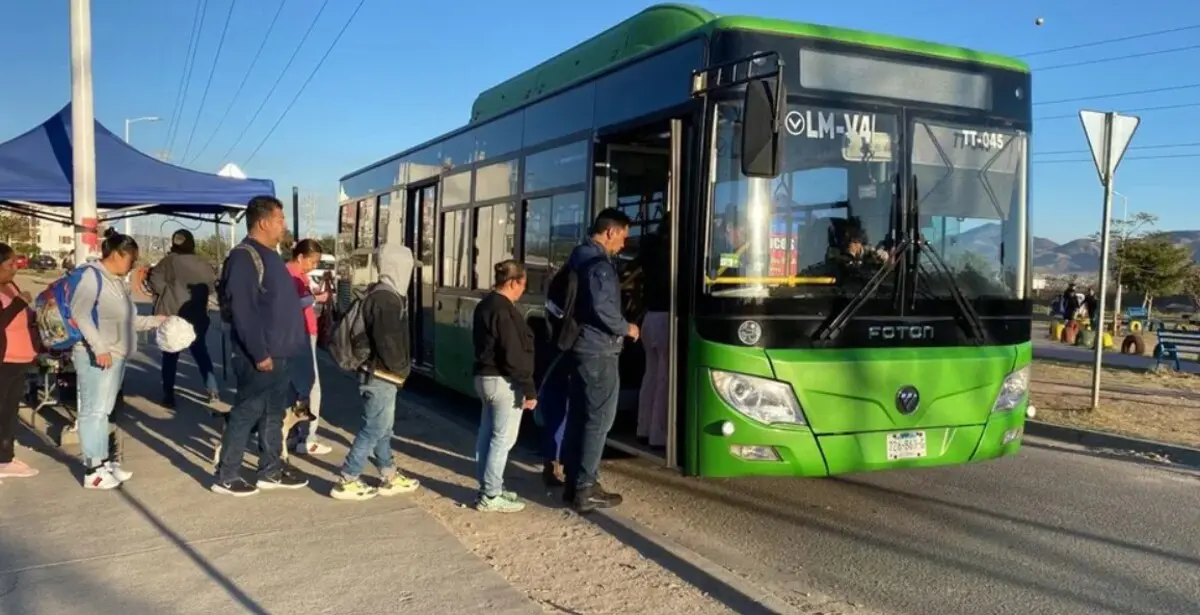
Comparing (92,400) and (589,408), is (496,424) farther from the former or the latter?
(92,400)

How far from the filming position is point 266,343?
578 cm

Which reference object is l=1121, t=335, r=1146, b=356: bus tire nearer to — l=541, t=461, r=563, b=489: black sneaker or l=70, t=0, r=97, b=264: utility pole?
l=541, t=461, r=563, b=489: black sneaker

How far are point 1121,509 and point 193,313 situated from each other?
8.61 m

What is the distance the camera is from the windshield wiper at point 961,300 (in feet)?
19.4

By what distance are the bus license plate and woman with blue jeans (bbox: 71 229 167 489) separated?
5.20m

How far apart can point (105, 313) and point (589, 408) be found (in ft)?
11.0

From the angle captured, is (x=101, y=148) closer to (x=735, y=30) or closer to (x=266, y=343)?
(x=266, y=343)

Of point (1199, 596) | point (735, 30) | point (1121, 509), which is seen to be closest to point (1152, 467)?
point (1121, 509)

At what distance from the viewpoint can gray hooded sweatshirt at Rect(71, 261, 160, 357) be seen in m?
5.99

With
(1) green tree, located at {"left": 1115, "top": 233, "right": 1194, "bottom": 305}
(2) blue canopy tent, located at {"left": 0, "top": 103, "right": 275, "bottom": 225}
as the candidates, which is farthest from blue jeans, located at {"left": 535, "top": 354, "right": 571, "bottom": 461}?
(1) green tree, located at {"left": 1115, "top": 233, "right": 1194, "bottom": 305}

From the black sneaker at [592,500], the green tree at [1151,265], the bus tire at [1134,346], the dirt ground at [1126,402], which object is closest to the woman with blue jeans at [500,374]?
the black sneaker at [592,500]

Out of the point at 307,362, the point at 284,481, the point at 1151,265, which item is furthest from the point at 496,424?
the point at 1151,265

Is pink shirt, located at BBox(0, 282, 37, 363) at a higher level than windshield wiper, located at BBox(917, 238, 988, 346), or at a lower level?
lower

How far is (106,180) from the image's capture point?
9.00 m
